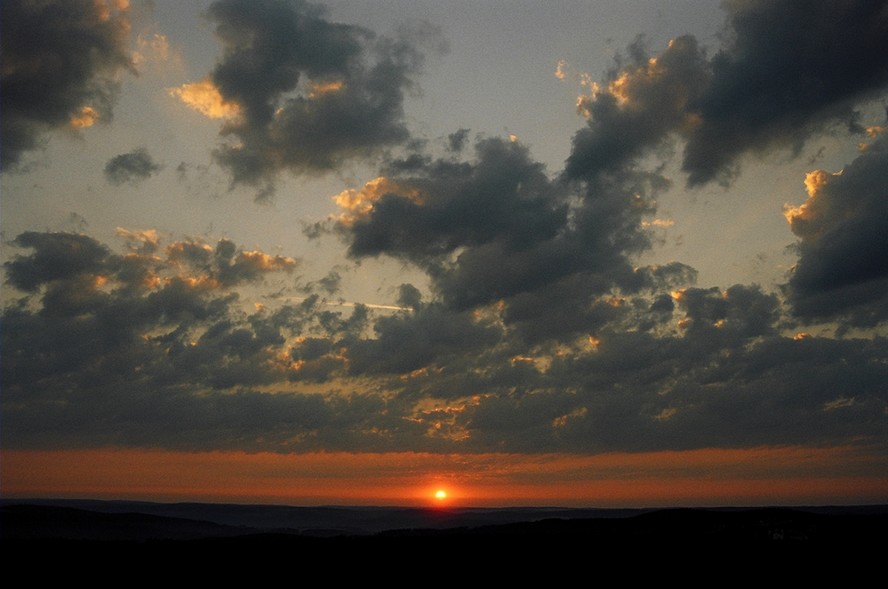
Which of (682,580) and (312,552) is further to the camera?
(312,552)

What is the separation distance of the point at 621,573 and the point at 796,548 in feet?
84.2

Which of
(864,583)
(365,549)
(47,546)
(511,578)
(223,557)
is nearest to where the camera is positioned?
(864,583)

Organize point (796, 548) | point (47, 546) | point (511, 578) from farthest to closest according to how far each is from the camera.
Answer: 1. point (47, 546)
2. point (796, 548)
3. point (511, 578)

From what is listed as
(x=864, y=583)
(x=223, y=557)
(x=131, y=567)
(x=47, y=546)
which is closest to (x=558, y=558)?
(x=864, y=583)

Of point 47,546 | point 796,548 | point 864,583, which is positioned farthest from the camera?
point 47,546

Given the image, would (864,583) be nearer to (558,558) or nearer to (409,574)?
(558,558)

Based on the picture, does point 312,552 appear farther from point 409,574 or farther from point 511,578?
point 511,578

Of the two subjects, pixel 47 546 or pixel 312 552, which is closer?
pixel 312 552

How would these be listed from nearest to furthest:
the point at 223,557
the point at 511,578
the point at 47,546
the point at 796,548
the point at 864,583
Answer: the point at 864,583 < the point at 511,578 < the point at 796,548 < the point at 223,557 < the point at 47,546

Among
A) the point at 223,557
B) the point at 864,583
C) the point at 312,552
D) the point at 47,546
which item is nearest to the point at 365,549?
the point at 312,552

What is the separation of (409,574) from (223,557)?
31382mm

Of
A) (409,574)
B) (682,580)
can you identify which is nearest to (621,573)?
(682,580)

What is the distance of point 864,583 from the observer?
7869 centimetres

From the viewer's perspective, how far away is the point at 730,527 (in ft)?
367
